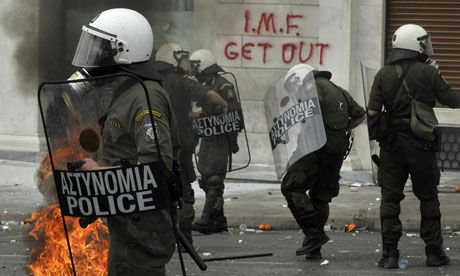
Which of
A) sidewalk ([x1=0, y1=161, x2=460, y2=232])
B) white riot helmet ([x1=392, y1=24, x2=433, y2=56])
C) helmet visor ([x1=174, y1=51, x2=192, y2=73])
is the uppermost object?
white riot helmet ([x1=392, y1=24, x2=433, y2=56])

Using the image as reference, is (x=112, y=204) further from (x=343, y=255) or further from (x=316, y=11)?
(x=316, y=11)

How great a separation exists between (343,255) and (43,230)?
4.24 meters

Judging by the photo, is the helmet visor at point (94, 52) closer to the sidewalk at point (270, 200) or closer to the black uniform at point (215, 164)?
the black uniform at point (215, 164)

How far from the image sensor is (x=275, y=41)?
1510 cm

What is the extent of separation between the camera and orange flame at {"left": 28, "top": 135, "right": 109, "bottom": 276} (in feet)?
18.2

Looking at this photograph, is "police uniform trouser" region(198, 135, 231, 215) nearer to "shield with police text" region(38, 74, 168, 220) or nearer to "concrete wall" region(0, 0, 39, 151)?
"concrete wall" region(0, 0, 39, 151)

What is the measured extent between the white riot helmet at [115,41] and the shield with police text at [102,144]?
0.48 feet

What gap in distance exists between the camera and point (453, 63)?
49.8 feet

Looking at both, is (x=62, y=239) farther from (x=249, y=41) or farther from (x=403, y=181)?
(x=249, y=41)

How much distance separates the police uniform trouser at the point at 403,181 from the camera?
361 inches

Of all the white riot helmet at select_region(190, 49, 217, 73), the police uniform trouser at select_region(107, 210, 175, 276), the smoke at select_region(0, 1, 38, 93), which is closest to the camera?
the police uniform trouser at select_region(107, 210, 175, 276)

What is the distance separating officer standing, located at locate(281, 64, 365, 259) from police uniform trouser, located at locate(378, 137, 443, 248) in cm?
49

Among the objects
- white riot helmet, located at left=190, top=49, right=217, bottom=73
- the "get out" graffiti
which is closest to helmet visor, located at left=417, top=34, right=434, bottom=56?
white riot helmet, located at left=190, top=49, right=217, bottom=73

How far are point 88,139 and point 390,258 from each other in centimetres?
431
